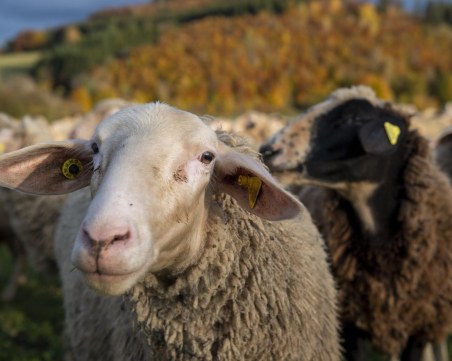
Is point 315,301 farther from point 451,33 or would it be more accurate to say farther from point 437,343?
point 451,33

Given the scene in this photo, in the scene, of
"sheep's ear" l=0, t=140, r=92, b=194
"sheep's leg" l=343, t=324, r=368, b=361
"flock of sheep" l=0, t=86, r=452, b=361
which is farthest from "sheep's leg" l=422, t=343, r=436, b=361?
"sheep's ear" l=0, t=140, r=92, b=194

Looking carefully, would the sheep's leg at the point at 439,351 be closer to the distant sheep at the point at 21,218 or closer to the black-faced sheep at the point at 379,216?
the black-faced sheep at the point at 379,216

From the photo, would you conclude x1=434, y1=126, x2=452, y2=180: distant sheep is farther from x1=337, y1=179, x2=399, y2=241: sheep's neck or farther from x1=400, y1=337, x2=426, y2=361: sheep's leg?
x1=400, y1=337, x2=426, y2=361: sheep's leg

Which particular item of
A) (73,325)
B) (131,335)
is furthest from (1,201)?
(131,335)

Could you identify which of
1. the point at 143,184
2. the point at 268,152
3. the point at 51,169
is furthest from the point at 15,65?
the point at 143,184

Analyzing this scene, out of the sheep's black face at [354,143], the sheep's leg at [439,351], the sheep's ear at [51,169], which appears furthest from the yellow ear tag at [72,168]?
the sheep's leg at [439,351]

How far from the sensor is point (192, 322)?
1976mm

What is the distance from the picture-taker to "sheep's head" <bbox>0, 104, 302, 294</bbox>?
4.99 ft

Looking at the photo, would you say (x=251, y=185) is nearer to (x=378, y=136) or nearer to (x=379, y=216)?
(x=378, y=136)

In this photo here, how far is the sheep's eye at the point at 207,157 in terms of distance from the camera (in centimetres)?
184

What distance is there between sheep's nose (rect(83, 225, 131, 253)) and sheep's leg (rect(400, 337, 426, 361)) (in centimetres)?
242

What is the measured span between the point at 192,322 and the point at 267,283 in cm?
34

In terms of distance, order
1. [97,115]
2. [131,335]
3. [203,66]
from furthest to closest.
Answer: [203,66] → [97,115] → [131,335]

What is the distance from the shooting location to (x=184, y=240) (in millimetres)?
1839
